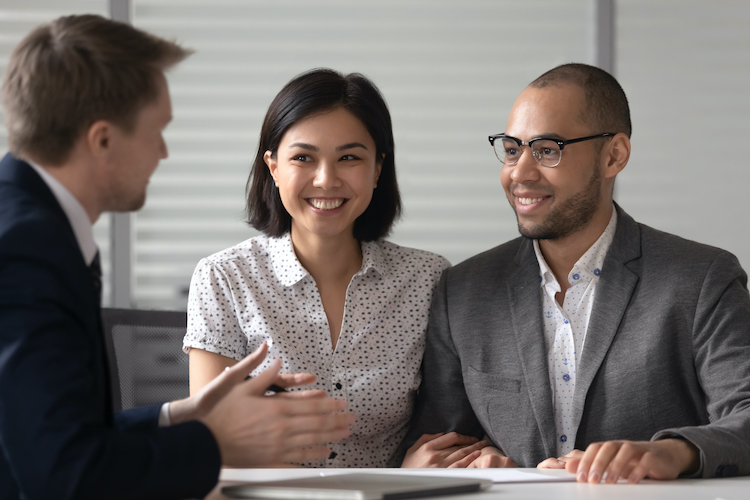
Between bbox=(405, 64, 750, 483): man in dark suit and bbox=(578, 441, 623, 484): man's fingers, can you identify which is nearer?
bbox=(578, 441, 623, 484): man's fingers

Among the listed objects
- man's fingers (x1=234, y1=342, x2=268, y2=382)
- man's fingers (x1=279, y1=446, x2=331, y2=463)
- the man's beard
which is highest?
the man's beard

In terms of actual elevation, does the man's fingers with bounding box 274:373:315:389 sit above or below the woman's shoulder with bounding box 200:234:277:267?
below

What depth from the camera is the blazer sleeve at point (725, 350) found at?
147 cm

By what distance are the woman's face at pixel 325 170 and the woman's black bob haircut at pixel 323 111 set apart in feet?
0.10

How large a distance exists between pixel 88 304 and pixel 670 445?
107 centimetres

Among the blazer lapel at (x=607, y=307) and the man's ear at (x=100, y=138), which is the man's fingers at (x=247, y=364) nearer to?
the man's ear at (x=100, y=138)

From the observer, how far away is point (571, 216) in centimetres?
194

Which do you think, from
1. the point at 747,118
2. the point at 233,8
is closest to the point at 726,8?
the point at 747,118

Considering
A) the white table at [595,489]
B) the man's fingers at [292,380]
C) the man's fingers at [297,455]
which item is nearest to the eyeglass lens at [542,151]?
the white table at [595,489]

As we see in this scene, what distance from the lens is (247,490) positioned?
113 cm

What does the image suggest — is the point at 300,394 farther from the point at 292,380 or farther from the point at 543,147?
the point at 543,147

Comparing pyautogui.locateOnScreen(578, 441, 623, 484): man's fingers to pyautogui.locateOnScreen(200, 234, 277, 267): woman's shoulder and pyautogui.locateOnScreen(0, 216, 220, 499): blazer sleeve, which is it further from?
pyautogui.locateOnScreen(200, 234, 277, 267): woman's shoulder

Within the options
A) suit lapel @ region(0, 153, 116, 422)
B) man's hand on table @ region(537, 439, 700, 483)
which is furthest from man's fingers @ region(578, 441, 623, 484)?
suit lapel @ region(0, 153, 116, 422)

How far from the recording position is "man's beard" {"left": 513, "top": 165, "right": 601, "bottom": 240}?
6.36 feet
